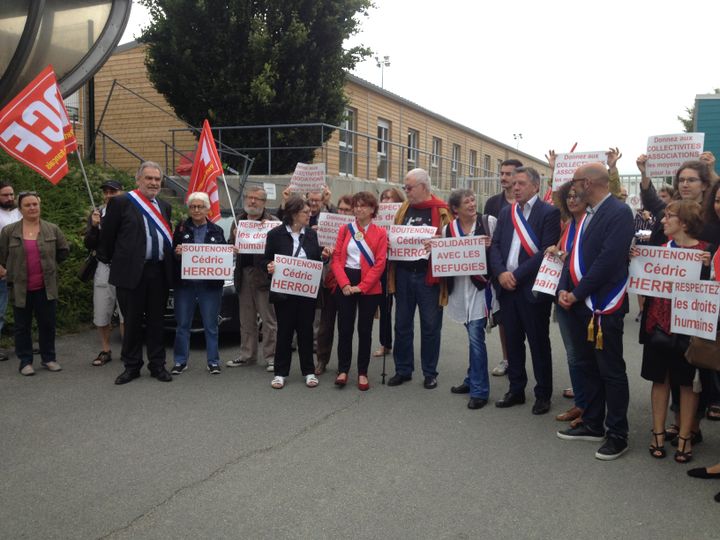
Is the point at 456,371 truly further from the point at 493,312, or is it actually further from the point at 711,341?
the point at 711,341

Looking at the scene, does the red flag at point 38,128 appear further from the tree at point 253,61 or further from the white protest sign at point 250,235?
the tree at point 253,61

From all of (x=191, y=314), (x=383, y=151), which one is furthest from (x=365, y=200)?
(x=383, y=151)

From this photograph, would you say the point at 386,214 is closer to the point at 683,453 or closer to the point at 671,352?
the point at 671,352

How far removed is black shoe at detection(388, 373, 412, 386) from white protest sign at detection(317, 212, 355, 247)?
1.60m

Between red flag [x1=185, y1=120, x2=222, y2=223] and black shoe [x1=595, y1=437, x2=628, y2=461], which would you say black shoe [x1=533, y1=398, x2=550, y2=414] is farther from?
red flag [x1=185, y1=120, x2=222, y2=223]

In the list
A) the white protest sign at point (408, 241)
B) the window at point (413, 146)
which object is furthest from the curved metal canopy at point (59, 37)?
the window at point (413, 146)

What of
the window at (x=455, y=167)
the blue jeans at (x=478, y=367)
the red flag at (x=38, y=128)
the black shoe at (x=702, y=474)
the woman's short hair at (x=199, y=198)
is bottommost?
the black shoe at (x=702, y=474)

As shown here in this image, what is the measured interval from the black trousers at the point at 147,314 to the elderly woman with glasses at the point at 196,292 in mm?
236

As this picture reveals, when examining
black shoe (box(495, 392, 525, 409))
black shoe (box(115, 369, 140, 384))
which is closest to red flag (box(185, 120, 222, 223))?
black shoe (box(115, 369, 140, 384))

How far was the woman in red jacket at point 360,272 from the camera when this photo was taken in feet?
21.2

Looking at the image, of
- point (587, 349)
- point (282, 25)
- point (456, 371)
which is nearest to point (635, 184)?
point (282, 25)

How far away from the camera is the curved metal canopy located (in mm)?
4324

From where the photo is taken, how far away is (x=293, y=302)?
6.60m

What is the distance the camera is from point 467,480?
4.27 m
